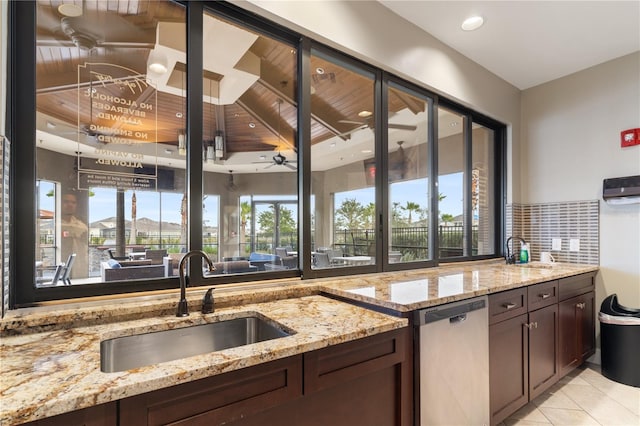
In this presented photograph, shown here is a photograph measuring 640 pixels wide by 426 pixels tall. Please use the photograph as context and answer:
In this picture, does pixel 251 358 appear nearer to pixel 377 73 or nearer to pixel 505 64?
pixel 377 73

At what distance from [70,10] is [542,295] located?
11.2 feet

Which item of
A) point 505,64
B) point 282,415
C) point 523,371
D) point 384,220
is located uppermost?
point 505,64

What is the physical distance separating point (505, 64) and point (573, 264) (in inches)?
83.4

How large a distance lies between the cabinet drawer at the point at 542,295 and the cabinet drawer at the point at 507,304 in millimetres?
97

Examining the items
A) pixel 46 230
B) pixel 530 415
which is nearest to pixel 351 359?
pixel 46 230

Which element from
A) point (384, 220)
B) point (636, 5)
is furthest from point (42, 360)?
point (636, 5)

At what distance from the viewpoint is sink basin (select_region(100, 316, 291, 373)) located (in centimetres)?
126

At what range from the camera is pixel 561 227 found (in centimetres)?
340

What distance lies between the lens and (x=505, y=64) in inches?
125

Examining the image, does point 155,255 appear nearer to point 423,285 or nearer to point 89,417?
point 89,417

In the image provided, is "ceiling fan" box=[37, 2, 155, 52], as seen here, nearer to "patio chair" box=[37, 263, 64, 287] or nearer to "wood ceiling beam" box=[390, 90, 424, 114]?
"patio chair" box=[37, 263, 64, 287]

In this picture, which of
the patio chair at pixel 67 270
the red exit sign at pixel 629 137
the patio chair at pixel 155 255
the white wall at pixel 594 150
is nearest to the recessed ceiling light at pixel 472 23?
the white wall at pixel 594 150

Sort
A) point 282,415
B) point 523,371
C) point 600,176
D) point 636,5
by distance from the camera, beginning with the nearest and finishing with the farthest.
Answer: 1. point 282,415
2. point 523,371
3. point 636,5
4. point 600,176

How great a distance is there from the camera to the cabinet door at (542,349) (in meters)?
2.28
